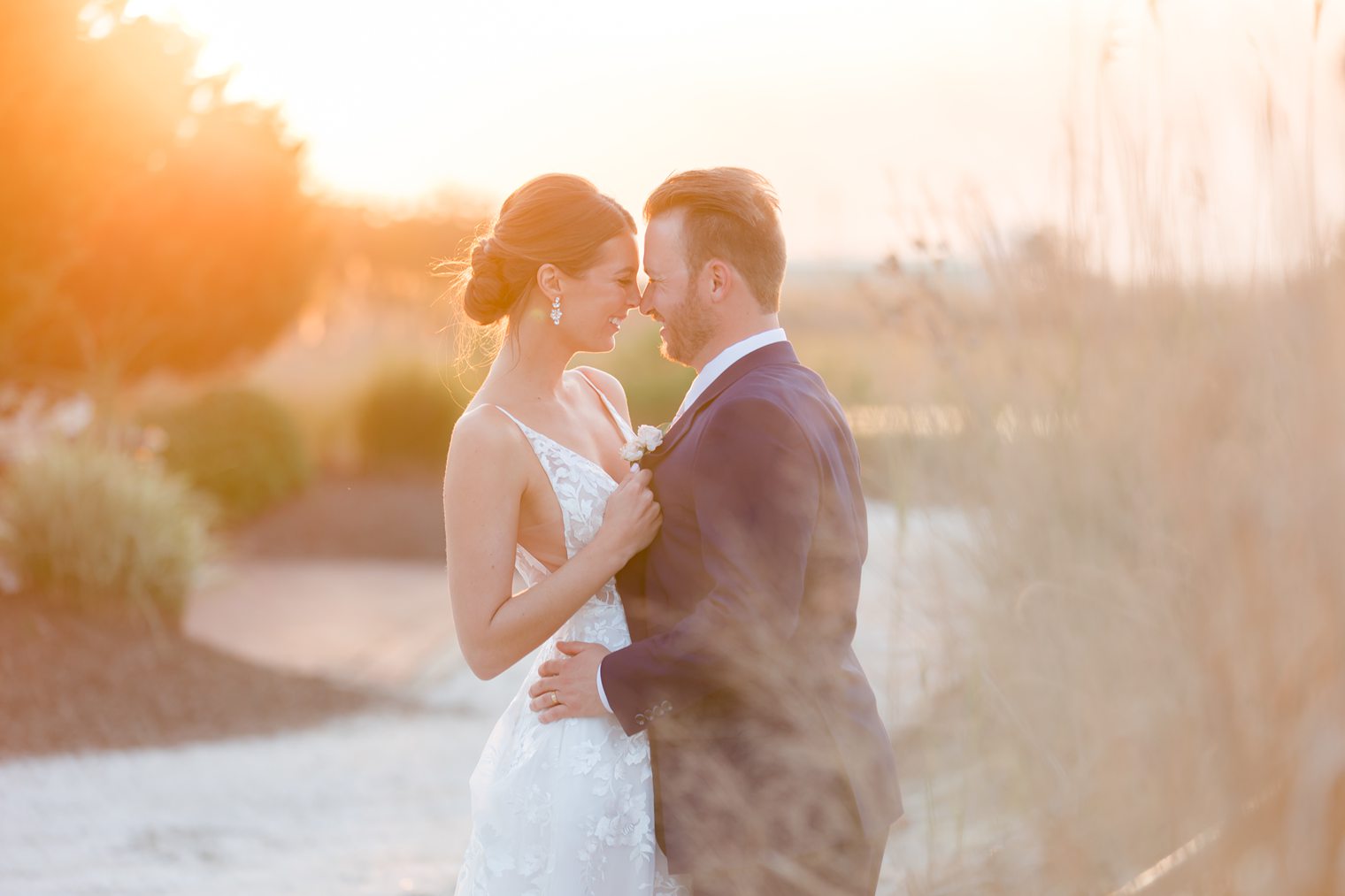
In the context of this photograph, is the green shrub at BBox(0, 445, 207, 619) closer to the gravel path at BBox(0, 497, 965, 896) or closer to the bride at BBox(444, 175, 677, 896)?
the gravel path at BBox(0, 497, 965, 896)

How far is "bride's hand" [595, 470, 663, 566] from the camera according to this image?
285 cm

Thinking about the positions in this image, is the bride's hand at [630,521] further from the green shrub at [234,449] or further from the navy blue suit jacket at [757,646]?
the green shrub at [234,449]

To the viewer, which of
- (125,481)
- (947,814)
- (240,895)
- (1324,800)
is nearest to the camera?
(1324,800)

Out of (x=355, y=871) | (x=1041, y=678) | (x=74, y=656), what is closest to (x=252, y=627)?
(x=74, y=656)

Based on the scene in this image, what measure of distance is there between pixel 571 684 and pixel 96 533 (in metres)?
7.03

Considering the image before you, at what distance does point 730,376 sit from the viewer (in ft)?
9.43

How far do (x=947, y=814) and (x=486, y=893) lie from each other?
115 cm

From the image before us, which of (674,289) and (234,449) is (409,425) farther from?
(674,289)

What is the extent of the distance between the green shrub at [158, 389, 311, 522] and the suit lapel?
1393 centimetres

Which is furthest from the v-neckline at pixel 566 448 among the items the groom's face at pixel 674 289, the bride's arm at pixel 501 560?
the groom's face at pixel 674 289

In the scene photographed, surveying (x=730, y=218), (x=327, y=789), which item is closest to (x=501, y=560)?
(x=730, y=218)

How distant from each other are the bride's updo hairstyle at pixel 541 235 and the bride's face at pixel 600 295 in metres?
0.02

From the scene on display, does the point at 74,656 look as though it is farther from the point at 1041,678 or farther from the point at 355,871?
the point at 1041,678

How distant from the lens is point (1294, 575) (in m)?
1.68
